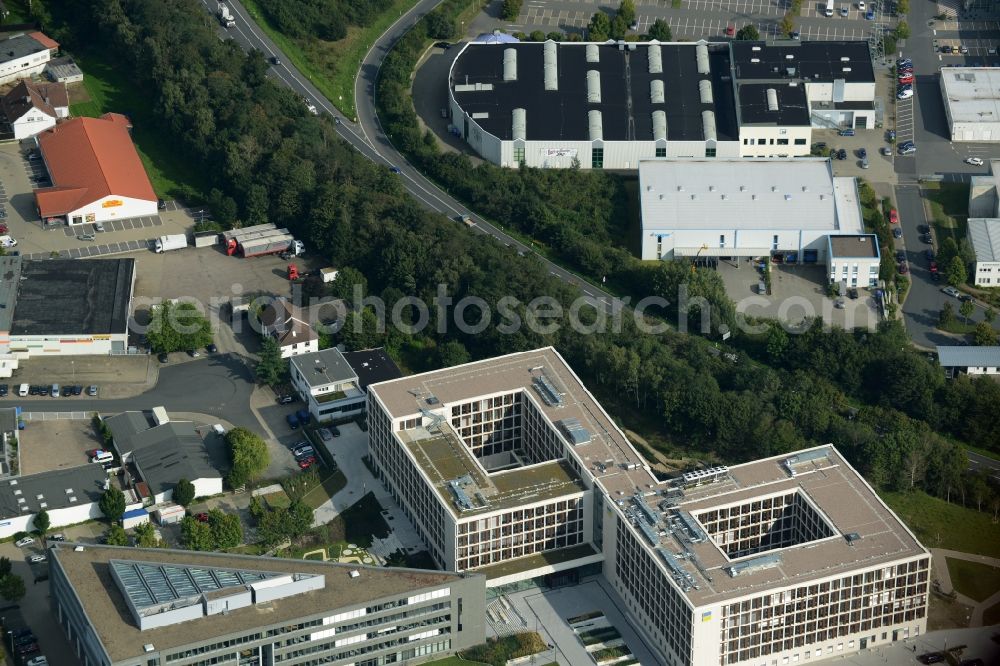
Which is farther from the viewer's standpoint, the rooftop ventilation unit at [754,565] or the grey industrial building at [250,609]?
the rooftop ventilation unit at [754,565]

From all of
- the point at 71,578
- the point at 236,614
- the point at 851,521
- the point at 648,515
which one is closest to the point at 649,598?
the point at 648,515

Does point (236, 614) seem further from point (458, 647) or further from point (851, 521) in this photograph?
point (851, 521)

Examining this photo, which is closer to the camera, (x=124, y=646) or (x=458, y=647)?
(x=124, y=646)

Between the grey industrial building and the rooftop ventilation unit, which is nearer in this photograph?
the grey industrial building
